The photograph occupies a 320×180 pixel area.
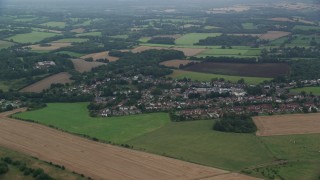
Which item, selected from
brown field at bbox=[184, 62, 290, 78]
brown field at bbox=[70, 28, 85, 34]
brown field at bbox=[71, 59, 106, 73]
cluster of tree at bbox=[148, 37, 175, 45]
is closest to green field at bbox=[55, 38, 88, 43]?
brown field at bbox=[70, 28, 85, 34]

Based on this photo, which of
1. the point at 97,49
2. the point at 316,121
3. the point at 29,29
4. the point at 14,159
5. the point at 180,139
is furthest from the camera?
the point at 29,29

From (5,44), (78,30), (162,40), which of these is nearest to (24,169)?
(5,44)

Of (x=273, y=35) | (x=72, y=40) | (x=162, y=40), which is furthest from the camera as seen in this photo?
(x=273, y=35)

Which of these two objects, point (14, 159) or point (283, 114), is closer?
point (14, 159)

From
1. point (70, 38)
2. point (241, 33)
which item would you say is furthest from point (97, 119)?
point (241, 33)

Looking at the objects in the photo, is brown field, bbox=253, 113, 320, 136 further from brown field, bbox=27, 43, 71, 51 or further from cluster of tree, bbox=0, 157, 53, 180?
brown field, bbox=27, 43, 71, 51

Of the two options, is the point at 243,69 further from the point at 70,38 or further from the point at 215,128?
the point at 70,38

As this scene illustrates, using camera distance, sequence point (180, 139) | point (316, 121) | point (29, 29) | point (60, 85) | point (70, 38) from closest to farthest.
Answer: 1. point (180, 139)
2. point (316, 121)
3. point (60, 85)
4. point (70, 38)
5. point (29, 29)

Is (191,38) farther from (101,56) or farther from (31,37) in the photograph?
(31,37)
